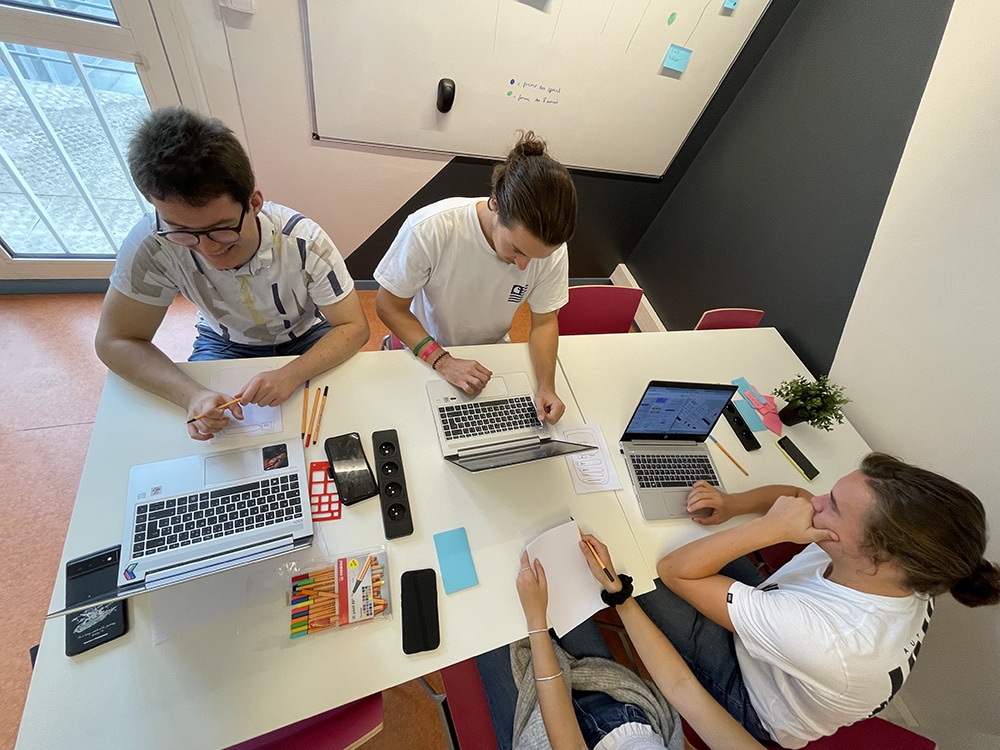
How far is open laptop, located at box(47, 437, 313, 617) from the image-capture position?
85 cm

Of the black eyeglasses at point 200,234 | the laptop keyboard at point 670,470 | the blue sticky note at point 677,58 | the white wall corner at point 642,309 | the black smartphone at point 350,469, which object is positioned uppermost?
the blue sticky note at point 677,58

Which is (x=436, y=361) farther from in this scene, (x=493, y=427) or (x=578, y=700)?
(x=578, y=700)

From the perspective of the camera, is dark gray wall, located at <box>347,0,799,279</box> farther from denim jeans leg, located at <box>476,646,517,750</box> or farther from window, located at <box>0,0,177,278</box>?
denim jeans leg, located at <box>476,646,517,750</box>

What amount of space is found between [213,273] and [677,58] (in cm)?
217

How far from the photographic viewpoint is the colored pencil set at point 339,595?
93cm

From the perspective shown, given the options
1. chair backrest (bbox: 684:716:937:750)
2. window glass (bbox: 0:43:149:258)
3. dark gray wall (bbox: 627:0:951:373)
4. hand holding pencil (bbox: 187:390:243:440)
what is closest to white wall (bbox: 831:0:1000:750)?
dark gray wall (bbox: 627:0:951:373)

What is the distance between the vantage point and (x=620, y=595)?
3.63ft

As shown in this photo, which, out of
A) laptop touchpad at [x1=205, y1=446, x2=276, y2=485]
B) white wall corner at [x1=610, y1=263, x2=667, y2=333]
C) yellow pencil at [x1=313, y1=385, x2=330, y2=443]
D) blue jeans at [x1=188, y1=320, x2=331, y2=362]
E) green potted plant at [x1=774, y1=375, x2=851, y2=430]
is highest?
green potted plant at [x1=774, y1=375, x2=851, y2=430]

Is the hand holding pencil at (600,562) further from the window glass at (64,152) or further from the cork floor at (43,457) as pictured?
the window glass at (64,152)

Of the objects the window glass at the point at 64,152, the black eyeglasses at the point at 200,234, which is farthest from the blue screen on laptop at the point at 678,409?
the window glass at the point at 64,152

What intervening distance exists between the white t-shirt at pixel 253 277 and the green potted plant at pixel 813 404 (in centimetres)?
150

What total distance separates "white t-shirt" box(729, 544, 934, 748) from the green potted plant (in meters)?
0.64

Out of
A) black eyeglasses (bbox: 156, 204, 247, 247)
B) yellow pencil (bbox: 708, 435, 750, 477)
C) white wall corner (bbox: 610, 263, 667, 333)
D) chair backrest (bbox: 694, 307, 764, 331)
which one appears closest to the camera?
black eyeglasses (bbox: 156, 204, 247, 247)

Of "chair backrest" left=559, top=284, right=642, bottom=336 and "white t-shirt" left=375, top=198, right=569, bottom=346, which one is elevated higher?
"white t-shirt" left=375, top=198, right=569, bottom=346
